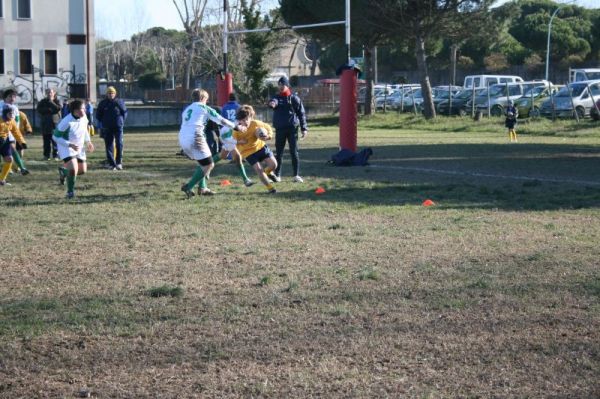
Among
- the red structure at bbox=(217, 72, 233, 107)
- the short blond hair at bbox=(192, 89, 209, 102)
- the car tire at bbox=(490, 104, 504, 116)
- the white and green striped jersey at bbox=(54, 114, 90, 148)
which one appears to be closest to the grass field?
the white and green striped jersey at bbox=(54, 114, 90, 148)

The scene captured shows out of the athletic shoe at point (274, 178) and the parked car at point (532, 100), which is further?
the parked car at point (532, 100)

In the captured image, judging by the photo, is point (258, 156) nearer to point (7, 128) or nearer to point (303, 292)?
point (7, 128)

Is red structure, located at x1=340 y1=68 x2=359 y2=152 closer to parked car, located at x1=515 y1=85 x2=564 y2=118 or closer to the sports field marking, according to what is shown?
the sports field marking

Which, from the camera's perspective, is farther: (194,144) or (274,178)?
(274,178)

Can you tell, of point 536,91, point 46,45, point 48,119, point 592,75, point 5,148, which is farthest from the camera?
point 592,75

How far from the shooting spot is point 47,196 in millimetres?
15836

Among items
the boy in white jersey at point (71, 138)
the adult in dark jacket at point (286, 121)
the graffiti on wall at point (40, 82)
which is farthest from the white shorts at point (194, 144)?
the graffiti on wall at point (40, 82)

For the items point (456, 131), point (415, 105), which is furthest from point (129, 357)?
point (415, 105)

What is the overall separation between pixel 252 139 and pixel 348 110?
7.21m

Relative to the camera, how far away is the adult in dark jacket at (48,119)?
24.8 metres

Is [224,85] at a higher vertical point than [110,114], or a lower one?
higher

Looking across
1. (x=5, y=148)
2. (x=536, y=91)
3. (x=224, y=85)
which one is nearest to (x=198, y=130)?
(x=5, y=148)

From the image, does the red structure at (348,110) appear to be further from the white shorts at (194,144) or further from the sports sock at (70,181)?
the sports sock at (70,181)

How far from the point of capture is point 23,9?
50.7 metres
